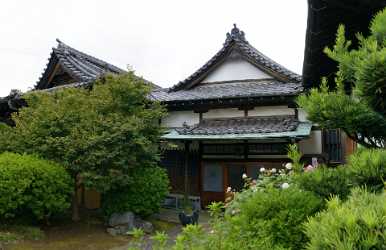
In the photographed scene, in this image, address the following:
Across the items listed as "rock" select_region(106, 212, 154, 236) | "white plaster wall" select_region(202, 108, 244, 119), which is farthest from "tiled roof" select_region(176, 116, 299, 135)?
"rock" select_region(106, 212, 154, 236)

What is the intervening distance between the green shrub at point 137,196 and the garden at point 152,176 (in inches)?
1.1

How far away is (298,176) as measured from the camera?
357 centimetres

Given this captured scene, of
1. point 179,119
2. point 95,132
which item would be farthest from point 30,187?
point 179,119

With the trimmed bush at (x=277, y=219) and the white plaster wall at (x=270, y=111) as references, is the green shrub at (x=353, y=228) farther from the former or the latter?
the white plaster wall at (x=270, y=111)

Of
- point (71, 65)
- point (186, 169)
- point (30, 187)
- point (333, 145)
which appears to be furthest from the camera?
point (71, 65)

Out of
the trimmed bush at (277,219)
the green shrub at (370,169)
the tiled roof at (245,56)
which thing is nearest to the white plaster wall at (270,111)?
the tiled roof at (245,56)

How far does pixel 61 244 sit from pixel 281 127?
290 inches

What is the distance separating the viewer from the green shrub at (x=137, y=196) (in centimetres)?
1030

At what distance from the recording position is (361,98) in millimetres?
3223

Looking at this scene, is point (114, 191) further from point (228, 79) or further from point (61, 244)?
point (228, 79)

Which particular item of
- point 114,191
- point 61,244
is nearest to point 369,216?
point 61,244

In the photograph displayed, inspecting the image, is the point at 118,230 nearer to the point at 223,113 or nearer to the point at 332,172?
the point at 223,113

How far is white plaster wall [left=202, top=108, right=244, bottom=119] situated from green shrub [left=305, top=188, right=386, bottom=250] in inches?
487

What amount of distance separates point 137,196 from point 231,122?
513 centimetres
